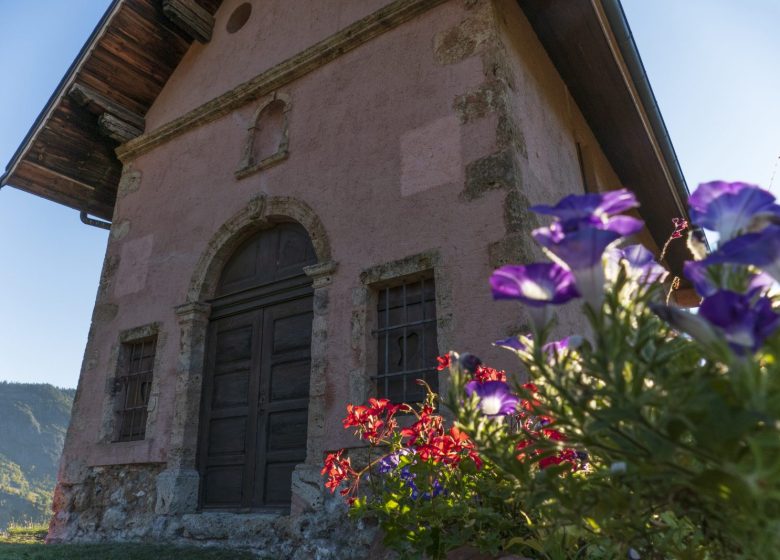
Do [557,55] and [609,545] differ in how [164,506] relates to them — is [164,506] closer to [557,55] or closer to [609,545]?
[609,545]

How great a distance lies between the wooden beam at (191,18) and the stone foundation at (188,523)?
17.7ft

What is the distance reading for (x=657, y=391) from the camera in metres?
0.79

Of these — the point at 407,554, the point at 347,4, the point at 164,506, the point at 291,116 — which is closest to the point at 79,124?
the point at 291,116

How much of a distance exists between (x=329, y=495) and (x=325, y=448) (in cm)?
34

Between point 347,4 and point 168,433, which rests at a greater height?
point 347,4

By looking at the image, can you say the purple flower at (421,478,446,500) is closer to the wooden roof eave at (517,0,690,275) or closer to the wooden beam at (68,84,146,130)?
the wooden roof eave at (517,0,690,275)

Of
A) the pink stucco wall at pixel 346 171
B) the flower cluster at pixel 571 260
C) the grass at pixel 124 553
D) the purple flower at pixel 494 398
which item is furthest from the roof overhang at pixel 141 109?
the flower cluster at pixel 571 260

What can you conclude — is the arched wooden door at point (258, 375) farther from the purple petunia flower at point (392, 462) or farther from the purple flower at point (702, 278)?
the purple flower at point (702, 278)

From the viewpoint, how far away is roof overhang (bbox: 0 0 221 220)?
6.67 m

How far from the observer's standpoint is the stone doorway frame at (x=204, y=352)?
13.6ft

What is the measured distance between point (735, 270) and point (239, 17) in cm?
764

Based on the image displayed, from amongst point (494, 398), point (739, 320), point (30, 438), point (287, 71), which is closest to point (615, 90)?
point (287, 71)

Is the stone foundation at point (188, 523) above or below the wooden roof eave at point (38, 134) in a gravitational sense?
below

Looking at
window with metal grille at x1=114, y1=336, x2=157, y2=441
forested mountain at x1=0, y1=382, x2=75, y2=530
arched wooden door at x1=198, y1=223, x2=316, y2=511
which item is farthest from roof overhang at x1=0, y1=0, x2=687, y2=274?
→ forested mountain at x1=0, y1=382, x2=75, y2=530
